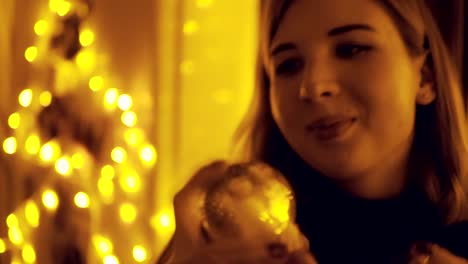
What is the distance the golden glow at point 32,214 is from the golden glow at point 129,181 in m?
0.20

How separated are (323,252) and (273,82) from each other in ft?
0.68

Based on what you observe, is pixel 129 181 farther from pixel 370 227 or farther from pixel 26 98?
pixel 370 227

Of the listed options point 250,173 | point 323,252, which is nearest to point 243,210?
point 250,173

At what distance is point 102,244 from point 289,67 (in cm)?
80

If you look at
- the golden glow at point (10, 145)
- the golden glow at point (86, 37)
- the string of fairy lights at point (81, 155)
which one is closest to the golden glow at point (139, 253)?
the string of fairy lights at point (81, 155)

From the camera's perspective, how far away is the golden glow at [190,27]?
152 cm

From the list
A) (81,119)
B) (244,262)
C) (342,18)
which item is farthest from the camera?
(81,119)

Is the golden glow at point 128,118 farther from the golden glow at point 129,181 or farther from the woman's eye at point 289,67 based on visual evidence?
the woman's eye at point 289,67

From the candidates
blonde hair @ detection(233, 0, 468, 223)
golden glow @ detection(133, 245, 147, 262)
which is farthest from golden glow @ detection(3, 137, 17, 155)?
blonde hair @ detection(233, 0, 468, 223)

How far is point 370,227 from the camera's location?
0.69m

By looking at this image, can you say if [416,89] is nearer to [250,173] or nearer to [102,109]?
[250,173]

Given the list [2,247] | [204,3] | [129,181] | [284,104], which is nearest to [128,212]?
[129,181]

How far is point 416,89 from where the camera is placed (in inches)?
29.4

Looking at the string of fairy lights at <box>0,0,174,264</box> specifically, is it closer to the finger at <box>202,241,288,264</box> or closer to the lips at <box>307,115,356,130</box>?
the lips at <box>307,115,356,130</box>
